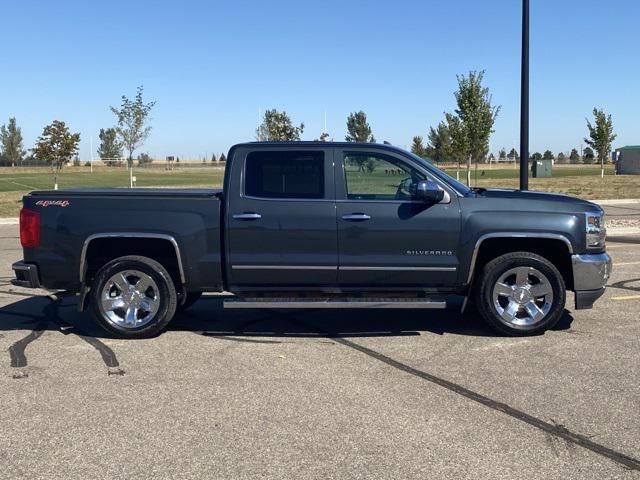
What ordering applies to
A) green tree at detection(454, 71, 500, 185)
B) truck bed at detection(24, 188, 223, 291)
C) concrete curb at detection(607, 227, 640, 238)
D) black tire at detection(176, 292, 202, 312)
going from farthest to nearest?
green tree at detection(454, 71, 500, 185) → concrete curb at detection(607, 227, 640, 238) → black tire at detection(176, 292, 202, 312) → truck bed at detection(24, 188, 223, 291)

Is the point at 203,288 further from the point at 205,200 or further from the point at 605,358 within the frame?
the point at 605,358

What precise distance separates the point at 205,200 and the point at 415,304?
2232 mm

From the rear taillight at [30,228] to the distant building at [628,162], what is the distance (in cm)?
6635

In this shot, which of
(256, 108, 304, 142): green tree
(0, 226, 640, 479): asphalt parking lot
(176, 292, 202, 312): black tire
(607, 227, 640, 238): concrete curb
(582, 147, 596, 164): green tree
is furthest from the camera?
(582, 147, 596, 164): green tree

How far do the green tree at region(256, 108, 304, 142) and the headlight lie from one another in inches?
1336

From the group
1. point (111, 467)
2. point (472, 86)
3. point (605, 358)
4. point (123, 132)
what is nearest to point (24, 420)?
point (111, 467)

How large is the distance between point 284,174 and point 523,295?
8.49 ft

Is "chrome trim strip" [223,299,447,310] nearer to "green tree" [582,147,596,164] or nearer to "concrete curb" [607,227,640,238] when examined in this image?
"concrete curb" [607,227,640,238]

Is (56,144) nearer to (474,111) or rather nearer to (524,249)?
(474,111)

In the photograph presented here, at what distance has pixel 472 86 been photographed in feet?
93.0

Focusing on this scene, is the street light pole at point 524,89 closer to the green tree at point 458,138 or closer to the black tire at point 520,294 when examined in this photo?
the black tire at point 520,294

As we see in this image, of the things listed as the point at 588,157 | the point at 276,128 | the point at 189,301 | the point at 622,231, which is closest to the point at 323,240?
the point at 189,301

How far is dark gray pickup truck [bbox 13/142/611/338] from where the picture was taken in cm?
647

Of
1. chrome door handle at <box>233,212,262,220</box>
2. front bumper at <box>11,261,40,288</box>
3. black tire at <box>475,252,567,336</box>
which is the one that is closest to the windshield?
black tire at <box>475,252,567,336</box>
